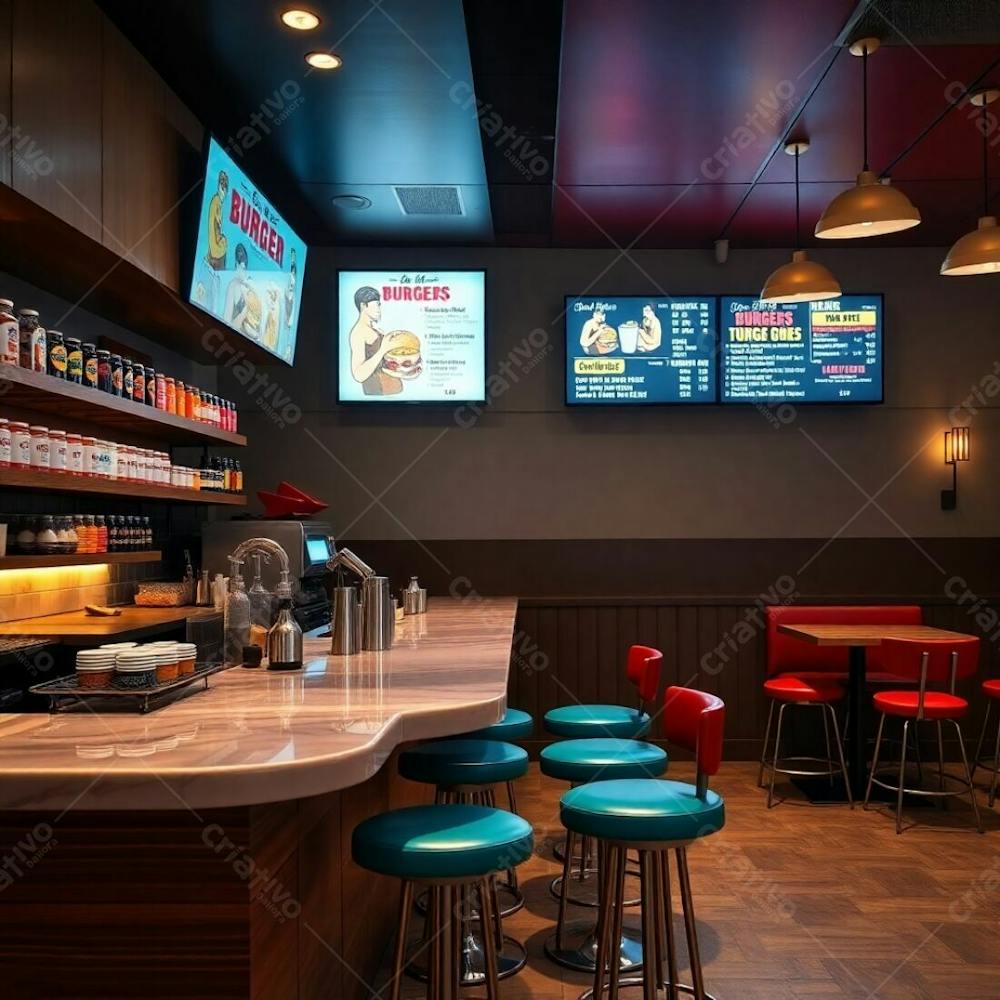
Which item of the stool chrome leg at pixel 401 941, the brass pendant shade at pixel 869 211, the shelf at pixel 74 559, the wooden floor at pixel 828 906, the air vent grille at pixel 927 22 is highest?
the air vent grille at pixel 927 22

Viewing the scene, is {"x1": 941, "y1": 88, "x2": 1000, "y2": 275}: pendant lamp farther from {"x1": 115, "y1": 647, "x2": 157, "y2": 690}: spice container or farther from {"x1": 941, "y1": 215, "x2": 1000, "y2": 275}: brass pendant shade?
{"x1": 115, "y1": 647, "x2": 157, "y2": 690}: spice container

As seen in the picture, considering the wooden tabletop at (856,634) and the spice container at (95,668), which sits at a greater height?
the spice container at (95,668)

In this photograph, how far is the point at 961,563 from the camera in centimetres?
599

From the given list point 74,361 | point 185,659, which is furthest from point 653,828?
point 74,361

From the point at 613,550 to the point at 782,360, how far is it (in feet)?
5.09

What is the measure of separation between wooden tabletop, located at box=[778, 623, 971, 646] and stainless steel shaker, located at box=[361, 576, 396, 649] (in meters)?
2.65

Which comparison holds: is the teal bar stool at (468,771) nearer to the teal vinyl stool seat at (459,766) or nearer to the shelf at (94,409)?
the teal vinyl stool seat at (459,766)

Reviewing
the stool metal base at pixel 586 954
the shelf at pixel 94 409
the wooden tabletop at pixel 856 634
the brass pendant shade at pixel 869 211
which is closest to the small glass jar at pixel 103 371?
the shelf at pixel 94 409

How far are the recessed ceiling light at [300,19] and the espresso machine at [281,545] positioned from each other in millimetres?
2210

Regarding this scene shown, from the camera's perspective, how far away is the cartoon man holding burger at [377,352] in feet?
19.3

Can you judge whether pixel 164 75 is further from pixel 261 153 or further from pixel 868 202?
pixel 868 202

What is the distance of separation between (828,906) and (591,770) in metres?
1.27

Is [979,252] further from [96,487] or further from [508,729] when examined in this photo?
[96,487]

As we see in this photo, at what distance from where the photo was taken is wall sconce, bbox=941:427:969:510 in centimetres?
596
